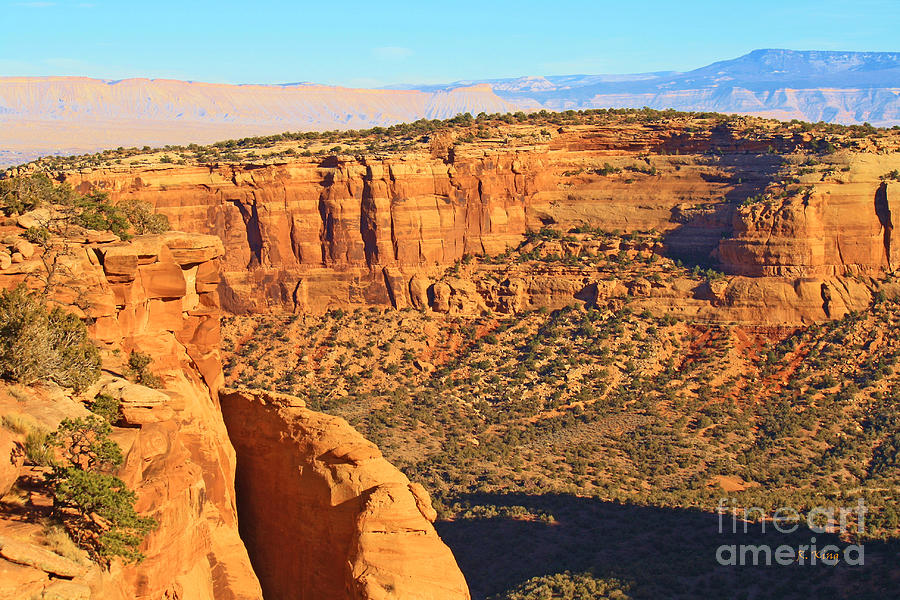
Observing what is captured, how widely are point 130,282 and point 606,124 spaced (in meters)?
57.2

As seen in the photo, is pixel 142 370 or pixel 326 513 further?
pixel 326 513

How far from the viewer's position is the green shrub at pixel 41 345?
16.8 metres

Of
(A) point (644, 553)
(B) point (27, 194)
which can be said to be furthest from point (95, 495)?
(A) point (644, 553)

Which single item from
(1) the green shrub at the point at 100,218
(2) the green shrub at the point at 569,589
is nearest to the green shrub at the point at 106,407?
(1) the green shrub at the point at 100,218

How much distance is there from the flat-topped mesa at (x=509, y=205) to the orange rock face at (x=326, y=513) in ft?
133

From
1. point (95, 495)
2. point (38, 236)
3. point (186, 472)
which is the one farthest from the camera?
point (38, 236)

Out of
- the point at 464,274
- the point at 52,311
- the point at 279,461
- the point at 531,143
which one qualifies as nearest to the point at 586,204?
the point at 531,143

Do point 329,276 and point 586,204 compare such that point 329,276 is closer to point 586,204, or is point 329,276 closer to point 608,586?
point 586,204

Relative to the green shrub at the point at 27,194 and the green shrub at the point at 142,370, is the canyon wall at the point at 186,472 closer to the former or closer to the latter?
the green shrub at the point at 142,370

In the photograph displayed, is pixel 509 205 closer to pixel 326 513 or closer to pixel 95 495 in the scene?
pixel 326 513

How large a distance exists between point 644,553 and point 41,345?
2891cm

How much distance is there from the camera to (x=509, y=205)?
69500 millimetres

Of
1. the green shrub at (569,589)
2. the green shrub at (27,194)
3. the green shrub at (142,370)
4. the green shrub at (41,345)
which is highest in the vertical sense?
the green shrub at (27,194)

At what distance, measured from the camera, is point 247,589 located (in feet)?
63.2
